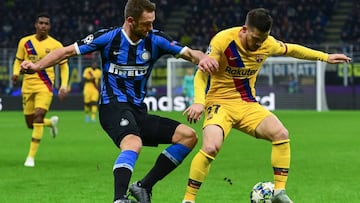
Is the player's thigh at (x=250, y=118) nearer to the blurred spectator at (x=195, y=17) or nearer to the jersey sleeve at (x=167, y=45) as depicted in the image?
the jersey sleeve at (x=167, y=45)

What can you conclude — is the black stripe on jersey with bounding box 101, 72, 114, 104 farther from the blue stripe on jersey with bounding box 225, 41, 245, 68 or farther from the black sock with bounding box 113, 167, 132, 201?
the blue stripe on jersey with bounding box 225, 41, 245, 68

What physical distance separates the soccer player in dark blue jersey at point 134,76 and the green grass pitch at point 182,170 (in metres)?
1.22

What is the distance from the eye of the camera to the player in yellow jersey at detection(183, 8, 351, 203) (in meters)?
8.39

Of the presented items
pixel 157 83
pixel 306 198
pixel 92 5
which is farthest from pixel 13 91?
pixel 306 198

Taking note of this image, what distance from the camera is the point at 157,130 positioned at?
26.8 ft

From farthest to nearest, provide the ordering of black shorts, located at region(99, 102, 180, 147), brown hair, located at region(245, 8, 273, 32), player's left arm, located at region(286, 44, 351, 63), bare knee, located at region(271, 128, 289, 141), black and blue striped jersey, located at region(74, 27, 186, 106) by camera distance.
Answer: player's left arm, located at region(286, 44, 351, 63)
bare knee, located at region(271, 128, 289, 141)
brown hair, located at region(245, 8, 273, 32)
black and blue striped jersey, located at region(74, 27, 186, 106)
black shorts, located at region(99, 102, 180, 147)

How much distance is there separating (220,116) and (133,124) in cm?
121

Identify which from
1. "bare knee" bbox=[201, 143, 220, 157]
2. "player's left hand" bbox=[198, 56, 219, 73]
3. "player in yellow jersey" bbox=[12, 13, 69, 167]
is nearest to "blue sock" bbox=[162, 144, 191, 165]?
"bare knee" bbox=[201, 143, 220, 157]

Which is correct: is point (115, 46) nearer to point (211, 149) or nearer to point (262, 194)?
point (211, 149)

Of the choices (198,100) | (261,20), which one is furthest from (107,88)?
(261,20)

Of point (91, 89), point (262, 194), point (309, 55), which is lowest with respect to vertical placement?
point (91, 89)

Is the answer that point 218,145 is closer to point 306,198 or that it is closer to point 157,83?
point 306,198

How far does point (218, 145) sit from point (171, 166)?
495 millimetres

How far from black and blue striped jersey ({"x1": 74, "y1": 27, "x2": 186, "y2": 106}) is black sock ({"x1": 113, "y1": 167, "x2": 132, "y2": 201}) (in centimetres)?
83
